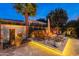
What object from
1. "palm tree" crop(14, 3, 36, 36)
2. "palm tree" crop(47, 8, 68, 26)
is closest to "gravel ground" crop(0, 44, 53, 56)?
"palm tree" crop(14, 3, 36, 36)

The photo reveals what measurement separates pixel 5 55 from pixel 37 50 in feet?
0.90

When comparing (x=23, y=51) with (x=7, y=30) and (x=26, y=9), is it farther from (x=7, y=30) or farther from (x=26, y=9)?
(x=26, y=9)

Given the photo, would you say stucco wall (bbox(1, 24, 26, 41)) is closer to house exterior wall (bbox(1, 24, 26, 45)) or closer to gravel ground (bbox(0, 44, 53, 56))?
house exterior wall (bbox(1, 24, 26, 45))

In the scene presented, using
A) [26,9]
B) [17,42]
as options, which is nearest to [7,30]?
[17,42]

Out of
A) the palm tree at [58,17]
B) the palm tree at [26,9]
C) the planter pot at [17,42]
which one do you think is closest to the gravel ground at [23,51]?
the planter pot at [17,42]

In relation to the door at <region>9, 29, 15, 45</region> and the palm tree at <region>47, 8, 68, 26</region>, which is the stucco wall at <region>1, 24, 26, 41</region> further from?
the palm tree at <region>47, 8, 68, 26</region>

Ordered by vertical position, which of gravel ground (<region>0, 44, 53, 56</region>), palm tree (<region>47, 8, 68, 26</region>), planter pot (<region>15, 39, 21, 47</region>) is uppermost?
palm tree (<region>47, 8, 68, 26</region>)

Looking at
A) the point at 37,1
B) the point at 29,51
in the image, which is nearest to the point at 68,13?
the point at 37,1

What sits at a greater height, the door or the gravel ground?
the door

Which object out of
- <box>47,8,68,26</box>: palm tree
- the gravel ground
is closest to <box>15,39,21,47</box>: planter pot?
the gravel ground

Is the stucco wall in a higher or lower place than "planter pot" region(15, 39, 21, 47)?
higher

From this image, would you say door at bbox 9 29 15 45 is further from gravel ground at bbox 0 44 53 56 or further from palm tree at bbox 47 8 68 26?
palm tree at bbox 47 8 68 26

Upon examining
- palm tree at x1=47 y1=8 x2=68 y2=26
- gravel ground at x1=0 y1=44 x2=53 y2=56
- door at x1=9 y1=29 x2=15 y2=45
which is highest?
palm tree at x1=47 y1=8 x2=68 y2=26

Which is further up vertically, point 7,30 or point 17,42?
point 7,30
